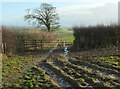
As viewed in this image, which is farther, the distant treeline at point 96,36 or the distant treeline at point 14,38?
Answer: the distant treeline at point 96,36

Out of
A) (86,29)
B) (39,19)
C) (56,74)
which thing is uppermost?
(39,19)

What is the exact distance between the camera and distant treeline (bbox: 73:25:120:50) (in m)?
18.2

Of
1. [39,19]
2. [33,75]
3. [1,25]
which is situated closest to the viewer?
[33,75]

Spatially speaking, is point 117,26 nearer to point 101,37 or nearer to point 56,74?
point 101,37

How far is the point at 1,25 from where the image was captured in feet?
47.8

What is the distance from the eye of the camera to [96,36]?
736 inches

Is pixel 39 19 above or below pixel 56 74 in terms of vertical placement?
above

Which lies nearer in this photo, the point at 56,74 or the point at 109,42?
the point at 56,74

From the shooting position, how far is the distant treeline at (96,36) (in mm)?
18250

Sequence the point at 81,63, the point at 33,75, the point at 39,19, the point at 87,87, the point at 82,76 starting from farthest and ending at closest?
the point at 39,19, the point at 81,63, the point at 33,75, the point at 82,76, the point at 87,87

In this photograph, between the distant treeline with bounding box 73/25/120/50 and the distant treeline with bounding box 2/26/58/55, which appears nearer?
the distant treeline with bounding box 2/26/58/55

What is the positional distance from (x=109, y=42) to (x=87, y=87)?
13589 mm

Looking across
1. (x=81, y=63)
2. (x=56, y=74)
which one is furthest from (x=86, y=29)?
(x=56, y=74)

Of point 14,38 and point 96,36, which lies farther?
point 96,36
